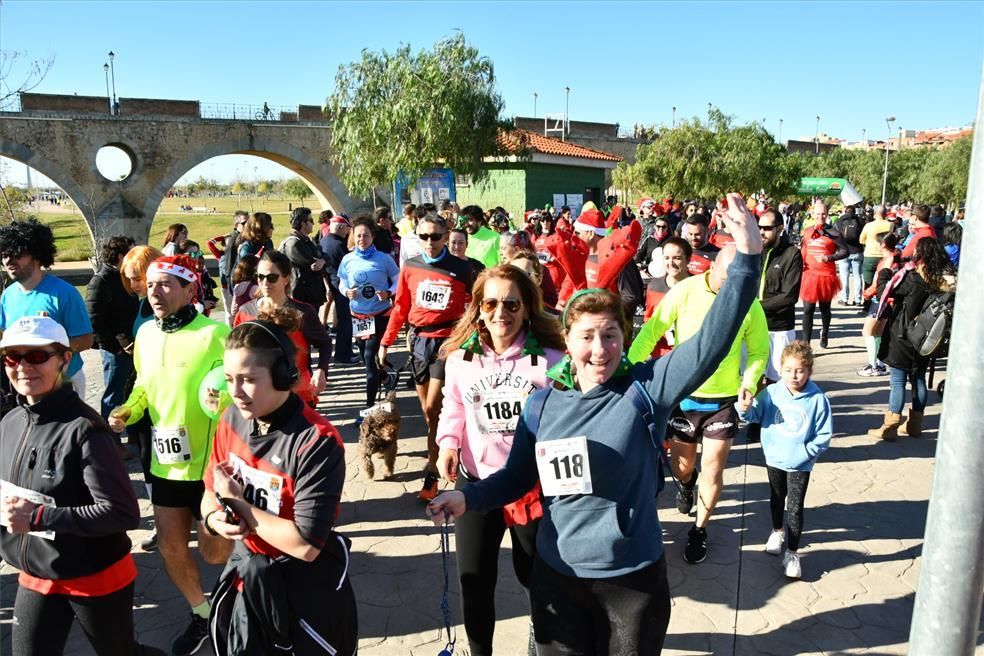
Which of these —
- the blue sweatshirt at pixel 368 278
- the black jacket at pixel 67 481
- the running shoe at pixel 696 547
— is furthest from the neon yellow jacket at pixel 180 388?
the blue sweatshirt at pixel 368 278

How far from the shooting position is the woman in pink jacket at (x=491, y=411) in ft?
10.6

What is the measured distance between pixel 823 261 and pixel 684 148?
22.5 m

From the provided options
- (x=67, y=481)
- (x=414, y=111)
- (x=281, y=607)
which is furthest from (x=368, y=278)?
(x=414, y=111)

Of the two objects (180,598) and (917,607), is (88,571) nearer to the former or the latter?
(180,598)

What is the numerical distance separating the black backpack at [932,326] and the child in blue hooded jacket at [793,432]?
2.63m

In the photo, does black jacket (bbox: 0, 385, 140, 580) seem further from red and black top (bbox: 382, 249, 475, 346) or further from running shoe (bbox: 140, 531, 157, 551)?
red and black top (bbox: 382, 249, 475, 346)

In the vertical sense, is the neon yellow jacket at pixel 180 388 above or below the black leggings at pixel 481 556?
above

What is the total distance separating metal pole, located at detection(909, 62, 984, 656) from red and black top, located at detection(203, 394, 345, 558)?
1.72 meters

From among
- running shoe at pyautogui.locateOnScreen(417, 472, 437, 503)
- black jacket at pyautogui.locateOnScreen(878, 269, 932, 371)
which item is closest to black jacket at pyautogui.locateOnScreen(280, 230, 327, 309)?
→ running shoe at pyautogui.locateOnScreen(417, 472, 437, 503)

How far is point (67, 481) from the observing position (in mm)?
2670

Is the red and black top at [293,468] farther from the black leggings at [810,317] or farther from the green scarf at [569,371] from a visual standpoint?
the black leggings at [810,317]

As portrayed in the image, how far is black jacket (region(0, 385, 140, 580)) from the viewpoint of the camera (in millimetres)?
2641

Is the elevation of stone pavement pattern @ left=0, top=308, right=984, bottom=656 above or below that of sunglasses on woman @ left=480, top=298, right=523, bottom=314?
below

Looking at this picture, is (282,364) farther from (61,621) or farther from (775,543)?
(775,543)
